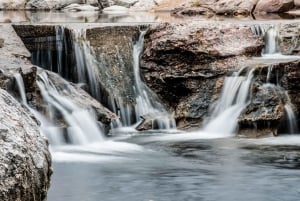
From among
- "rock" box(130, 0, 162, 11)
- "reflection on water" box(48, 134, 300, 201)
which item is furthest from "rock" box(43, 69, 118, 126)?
"rock" box(130, 0, 162, 11)

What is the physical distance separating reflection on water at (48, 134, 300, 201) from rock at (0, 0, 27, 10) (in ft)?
89.4

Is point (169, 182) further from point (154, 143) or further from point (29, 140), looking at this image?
point (29, 140)

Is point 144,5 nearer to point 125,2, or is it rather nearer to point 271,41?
point 125,2

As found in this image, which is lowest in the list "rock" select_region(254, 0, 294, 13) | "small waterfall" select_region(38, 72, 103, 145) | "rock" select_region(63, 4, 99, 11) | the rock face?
"small waterfall" select_region(38, 72, 103, 145)

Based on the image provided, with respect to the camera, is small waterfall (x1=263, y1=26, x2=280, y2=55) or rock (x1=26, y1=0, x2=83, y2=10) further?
rock (x1=26, y1=0, x2=83, y2=10)

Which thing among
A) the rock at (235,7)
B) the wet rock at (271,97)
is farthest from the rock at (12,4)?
the wet rock at (271,97)

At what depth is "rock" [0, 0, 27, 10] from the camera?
35.5 m

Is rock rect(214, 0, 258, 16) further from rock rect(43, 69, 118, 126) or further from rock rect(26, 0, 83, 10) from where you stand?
rock rect(43, 69, 118, 126)

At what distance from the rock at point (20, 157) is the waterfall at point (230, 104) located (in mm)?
7302

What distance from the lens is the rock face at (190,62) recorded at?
12047 millimetres

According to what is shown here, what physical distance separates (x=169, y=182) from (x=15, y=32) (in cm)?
637

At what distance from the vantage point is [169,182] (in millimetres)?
7223

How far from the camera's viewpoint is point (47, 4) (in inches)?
1411

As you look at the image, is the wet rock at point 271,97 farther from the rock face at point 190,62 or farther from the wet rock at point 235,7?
the wet rock at point 235,7
